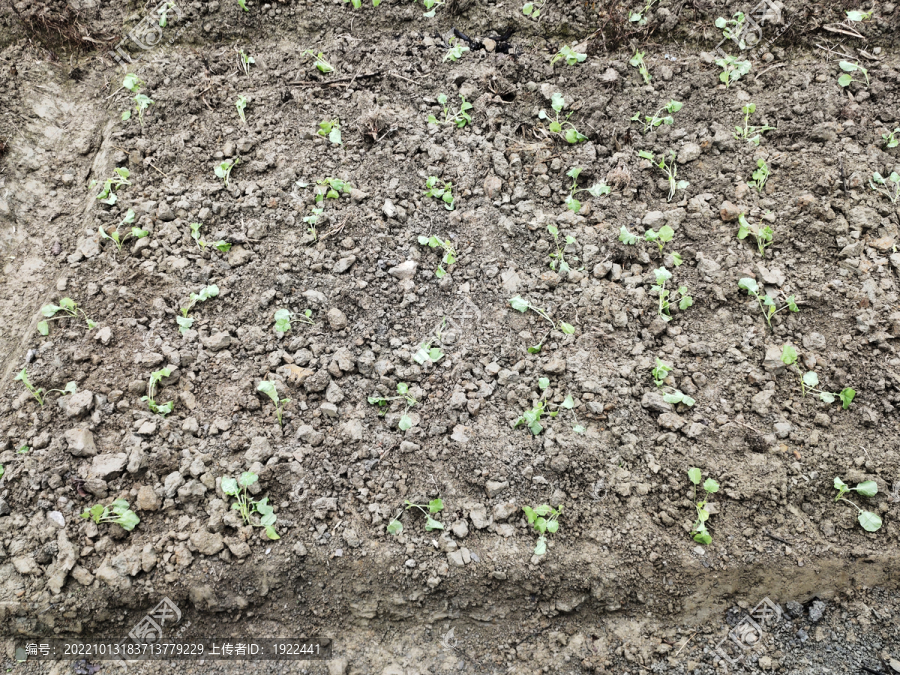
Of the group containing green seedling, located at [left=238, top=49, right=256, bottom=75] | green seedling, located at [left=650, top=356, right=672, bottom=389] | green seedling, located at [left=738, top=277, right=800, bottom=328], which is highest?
green seedling, located at [left=238, top=49, right=256, bottom=75]

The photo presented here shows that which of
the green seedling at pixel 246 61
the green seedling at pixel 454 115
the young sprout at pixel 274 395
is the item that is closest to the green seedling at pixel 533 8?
the green seedling at pixel 454 115

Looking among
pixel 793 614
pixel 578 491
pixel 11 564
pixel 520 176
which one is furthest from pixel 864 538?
pixel 11 564

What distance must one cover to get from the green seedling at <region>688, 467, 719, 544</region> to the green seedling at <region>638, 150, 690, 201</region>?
1617 mm

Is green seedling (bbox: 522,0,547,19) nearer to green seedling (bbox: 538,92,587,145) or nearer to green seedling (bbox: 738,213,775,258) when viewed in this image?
green seedling (bbox: 538,92,587,145)

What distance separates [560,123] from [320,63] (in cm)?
163

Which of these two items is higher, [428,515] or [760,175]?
[760,175]

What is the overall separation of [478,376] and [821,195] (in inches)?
86.3

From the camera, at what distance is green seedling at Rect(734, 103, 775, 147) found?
3.29 m

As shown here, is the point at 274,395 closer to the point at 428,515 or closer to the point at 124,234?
the point at 428,515

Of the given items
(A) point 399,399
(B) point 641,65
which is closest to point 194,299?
(A) point 399,399

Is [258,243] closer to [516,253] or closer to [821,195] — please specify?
[516,253]

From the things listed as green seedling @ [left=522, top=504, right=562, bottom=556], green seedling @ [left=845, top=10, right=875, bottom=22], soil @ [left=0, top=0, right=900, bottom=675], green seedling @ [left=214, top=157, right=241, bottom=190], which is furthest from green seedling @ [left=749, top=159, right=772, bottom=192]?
green seedling @ [left=214, top=157, right=241, bottom=190]

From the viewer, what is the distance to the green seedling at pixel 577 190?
3.19m

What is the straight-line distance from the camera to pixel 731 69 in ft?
11.7
